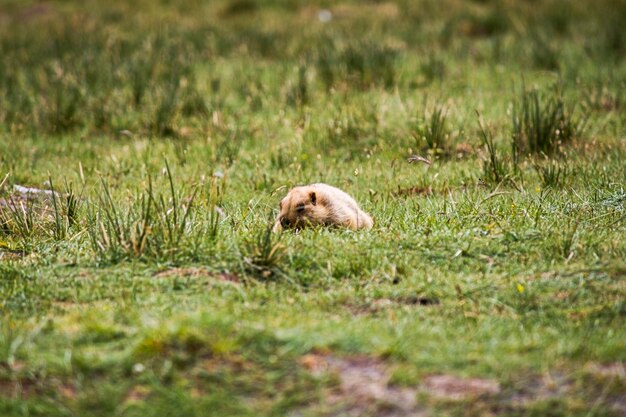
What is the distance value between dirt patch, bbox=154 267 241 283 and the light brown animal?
4.26 ft

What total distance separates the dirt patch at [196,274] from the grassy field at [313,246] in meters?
0.03

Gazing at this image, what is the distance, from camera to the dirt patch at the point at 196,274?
17.4 feet

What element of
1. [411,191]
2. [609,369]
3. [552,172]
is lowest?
[411,191]

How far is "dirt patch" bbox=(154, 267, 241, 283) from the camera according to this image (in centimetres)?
532

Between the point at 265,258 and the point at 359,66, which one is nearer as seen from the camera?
the point at 265,258

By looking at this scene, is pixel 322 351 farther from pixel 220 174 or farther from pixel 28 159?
pixel 28 159

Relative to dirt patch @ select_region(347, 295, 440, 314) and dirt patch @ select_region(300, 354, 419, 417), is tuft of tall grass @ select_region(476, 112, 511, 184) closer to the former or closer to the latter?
dirt patch @ select_region(347, 295, 440, 314)

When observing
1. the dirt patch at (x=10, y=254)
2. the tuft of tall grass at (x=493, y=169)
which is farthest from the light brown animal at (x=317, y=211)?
the dirt patch at (x=10, y=254)

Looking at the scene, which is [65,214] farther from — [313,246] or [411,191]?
[411,191]

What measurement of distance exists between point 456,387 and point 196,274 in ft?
6.48

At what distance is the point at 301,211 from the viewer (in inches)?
266

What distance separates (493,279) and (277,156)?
4150 mm

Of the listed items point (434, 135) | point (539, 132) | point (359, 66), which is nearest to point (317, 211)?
point (434, 135)

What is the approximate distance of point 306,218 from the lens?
667 cm
